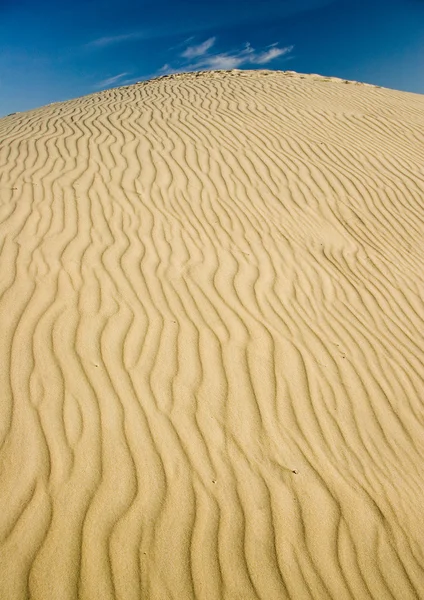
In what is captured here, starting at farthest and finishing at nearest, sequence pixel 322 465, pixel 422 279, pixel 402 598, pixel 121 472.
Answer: pixel 422 279, pixel 322 465, pixel 121 472, pixel 402 598

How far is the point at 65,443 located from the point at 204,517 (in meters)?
0.87

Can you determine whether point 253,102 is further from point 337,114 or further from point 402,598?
point 402,598

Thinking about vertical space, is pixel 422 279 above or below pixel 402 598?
above

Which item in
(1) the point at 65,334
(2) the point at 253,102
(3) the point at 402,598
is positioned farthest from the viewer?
(2) the point at 253,102

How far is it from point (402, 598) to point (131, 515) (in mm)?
1338

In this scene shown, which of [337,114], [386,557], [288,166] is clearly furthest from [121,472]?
[337,114]

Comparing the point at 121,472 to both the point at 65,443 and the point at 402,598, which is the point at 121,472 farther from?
the point at 402,598

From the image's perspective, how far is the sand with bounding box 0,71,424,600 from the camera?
6.47 ft

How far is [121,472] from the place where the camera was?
224 centimetres

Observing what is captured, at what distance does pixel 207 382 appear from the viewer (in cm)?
284

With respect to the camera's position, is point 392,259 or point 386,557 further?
point 392,259

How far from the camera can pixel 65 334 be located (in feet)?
9.86

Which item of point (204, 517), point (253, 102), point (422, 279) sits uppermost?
point (253, 102)

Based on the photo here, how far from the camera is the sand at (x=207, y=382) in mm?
1973
